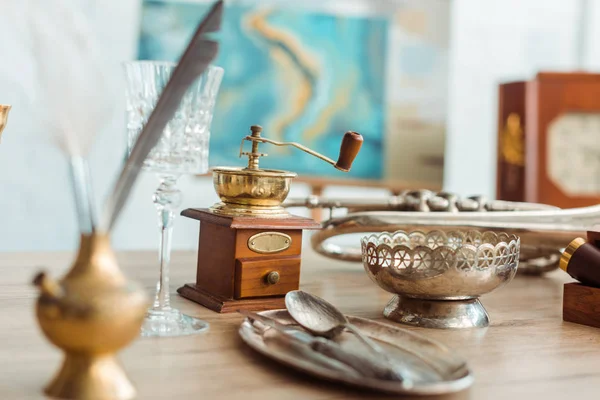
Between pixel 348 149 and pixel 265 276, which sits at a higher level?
pixel 348 149

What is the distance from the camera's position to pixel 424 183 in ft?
10.1

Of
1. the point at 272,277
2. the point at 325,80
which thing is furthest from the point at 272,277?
the point at 325,80

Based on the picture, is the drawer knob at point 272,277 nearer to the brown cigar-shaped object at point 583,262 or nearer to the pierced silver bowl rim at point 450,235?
the pierced silver bowl rim at point 450,235

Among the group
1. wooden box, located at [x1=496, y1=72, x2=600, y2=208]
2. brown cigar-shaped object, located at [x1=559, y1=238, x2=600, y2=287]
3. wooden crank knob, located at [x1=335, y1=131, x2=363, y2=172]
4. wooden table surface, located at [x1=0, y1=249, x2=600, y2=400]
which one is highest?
wooden box, located at [x1=496, y1=72, x2=600, y2=208]

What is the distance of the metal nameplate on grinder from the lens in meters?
0.90

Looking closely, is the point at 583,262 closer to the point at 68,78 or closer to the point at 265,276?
the point at 265,276

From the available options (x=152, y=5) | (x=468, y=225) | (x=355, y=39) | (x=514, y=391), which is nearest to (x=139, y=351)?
(x=514, y=391)

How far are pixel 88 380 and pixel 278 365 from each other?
19 cm

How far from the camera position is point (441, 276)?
2.68 feet

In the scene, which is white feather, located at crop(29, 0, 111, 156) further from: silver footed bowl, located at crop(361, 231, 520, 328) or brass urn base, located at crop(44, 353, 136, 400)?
silver footed bowl, located at crop(361, 231, 520, 328)

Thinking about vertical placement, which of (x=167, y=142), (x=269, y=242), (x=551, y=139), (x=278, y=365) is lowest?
(x=278, y=365)

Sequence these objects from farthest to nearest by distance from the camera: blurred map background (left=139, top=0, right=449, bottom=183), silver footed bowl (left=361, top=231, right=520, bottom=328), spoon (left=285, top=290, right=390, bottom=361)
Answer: blurred map background (left=139, top=0, right=449, bottom=183)
silver footed bowl (left=361, top=231, right=520, bottom=328)
spoon (left=285, top=290, right=390, bottom=361)

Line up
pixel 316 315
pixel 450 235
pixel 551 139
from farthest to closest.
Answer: pixel 551 139, pixel 450 235, pixel 316 315

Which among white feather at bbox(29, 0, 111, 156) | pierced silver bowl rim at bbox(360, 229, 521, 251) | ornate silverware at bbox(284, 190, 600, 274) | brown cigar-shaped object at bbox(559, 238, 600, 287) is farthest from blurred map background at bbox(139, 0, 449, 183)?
white feather at bbox(29, 0, 111, 156)
